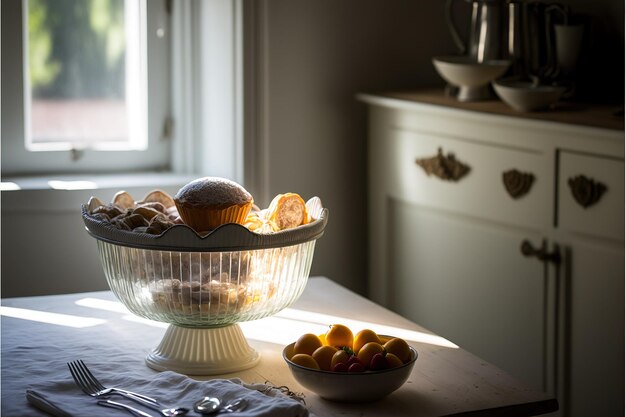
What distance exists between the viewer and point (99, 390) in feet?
4.22

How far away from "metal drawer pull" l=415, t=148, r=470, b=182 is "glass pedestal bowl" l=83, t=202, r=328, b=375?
983 millimetres

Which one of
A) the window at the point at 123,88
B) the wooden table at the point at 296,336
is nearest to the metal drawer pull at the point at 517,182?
the wooden table at the point at 296,336

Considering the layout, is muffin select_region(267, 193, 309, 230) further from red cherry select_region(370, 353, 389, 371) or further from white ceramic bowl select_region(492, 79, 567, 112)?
white ceramic bowl select_region(492, 79, 567, 112)

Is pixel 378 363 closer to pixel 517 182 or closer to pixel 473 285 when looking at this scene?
pixel 517 182

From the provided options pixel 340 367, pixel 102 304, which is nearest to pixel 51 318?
pixel 102 304

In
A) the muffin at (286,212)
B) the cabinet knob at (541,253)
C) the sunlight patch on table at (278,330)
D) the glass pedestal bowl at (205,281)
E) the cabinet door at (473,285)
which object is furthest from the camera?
the cabinet door at (473,285)

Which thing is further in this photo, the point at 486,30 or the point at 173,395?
the point at 486,30

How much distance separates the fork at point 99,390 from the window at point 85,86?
1391 millimetres

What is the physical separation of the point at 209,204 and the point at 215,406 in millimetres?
318

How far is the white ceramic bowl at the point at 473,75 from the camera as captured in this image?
2447mm

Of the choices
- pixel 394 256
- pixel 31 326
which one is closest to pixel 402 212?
pixel 394 256

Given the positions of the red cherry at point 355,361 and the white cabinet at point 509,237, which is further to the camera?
the white cabinet at point 509,237

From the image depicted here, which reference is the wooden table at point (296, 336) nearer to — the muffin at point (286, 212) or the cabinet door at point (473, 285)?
the muffin at point (286, 212)

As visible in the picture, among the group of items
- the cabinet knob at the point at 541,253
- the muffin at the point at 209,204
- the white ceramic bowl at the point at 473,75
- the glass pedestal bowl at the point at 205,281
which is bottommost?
the cabinet knob at the point at 541,253
